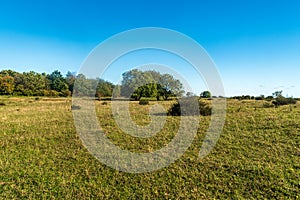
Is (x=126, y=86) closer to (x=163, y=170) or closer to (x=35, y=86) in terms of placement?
(x=163, y=170)

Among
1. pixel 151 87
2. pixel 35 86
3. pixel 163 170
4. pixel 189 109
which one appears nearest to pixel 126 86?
pixel 151 87

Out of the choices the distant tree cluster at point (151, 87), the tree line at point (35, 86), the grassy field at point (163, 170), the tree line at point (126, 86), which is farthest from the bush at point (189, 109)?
the tree line at point (35, 86)

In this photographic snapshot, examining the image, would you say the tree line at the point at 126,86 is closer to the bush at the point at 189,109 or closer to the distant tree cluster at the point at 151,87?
the distant tree cluster at the point at 151,87

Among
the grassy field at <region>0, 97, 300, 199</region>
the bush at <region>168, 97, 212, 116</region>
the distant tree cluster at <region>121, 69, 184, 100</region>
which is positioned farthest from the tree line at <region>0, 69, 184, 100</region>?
the grassy field at <region>0, 97, 300, 199</region>

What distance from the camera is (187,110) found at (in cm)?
1419

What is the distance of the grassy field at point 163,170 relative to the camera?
206 inches

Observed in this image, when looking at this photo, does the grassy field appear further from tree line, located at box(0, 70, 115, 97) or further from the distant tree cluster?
tree line, located at box(0, 70, 115, 97)

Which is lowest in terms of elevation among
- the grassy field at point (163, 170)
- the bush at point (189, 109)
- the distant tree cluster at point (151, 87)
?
the grassy field at point (163, 170)

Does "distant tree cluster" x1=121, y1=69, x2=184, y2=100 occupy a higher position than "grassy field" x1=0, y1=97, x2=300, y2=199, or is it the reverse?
"distant tree cluster" x1=121, y1=69, x2=184, y2=100

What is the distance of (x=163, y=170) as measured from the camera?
6395mm

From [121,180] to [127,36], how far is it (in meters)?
→ 5.83

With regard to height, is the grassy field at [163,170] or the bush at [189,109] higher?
the bush at [189,109]

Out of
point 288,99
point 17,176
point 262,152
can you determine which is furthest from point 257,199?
point 288,99

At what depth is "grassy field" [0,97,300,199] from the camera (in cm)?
523
